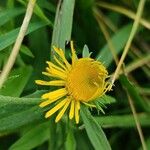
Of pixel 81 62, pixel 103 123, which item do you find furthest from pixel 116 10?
pixel 81 62

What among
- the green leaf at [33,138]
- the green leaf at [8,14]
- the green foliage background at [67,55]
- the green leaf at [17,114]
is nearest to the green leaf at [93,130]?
the green foliage background at [67,55]

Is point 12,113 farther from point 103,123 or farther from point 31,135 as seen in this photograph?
point 103,123

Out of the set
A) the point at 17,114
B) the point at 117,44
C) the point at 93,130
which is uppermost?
the point at 117,44

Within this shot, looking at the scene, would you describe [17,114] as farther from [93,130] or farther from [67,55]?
[67,55]

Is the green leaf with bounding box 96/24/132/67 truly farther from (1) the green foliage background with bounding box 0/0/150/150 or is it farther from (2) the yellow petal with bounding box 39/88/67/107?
(2) the yellow petal with bounding box 39/88/67/107

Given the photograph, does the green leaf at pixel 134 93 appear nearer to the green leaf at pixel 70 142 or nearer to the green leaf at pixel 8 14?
the green leaf at pixel 70 142

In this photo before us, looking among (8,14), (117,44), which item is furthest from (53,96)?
(117,44)
